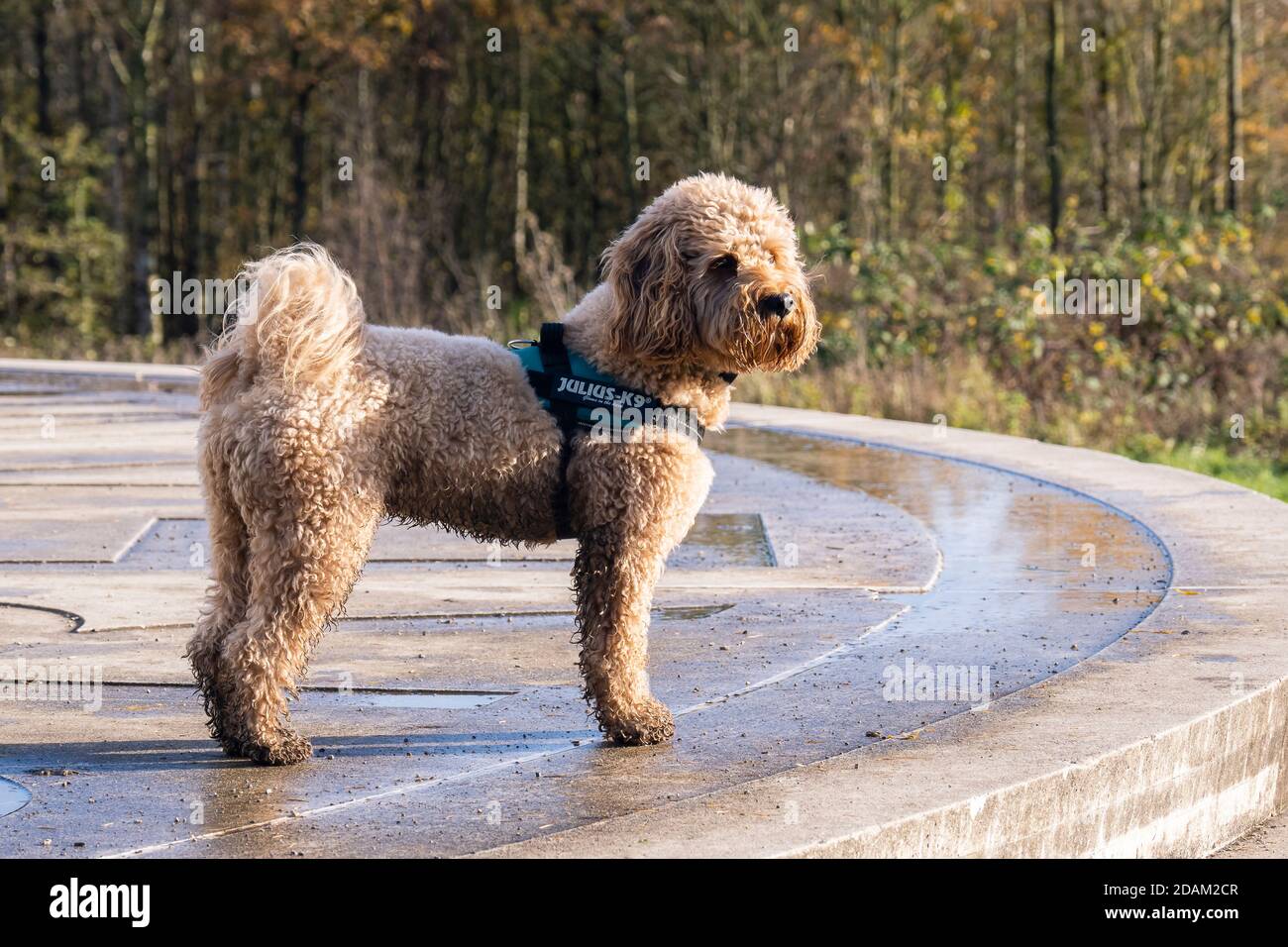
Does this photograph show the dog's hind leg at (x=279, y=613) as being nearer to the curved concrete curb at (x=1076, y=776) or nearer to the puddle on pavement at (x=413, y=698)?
the puddle on pavement at (x=413, y=698)

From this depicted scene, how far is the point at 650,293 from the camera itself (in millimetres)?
5453

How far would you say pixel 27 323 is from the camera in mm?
33375

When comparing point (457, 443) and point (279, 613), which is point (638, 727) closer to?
point (457, 443)

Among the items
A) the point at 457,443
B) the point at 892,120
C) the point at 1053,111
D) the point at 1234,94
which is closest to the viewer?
the point at 457,443

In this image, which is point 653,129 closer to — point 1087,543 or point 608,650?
point 1087,543

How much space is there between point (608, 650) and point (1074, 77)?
30.2m

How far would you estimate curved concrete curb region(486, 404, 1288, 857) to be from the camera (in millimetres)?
4395

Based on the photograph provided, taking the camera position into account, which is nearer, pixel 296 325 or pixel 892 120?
pixel 296 325

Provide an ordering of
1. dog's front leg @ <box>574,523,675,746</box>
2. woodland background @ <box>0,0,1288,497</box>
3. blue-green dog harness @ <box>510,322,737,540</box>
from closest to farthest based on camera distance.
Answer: dog's front leg @ <box>574,523,675,746</box>
blue-green dog harness @ <box>510,322,737,540</box>
woodland background @ <box>0,0,1288,497</box>

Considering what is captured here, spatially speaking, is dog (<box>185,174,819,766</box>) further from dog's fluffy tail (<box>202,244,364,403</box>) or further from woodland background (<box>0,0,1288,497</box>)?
woodland background (<box>0,0,1288,497</box>)

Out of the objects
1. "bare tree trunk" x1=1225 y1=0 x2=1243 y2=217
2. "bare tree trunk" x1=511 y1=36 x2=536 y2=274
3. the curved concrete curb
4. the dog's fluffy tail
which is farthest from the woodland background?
the dog's fluffy tail

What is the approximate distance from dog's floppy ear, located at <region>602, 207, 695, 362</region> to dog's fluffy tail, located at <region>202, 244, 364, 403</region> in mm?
814

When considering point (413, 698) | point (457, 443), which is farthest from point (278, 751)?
point (457, 443)

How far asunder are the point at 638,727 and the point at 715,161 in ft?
79.6
